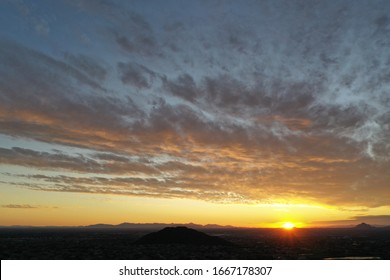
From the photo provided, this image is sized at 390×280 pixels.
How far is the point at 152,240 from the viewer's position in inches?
4761
